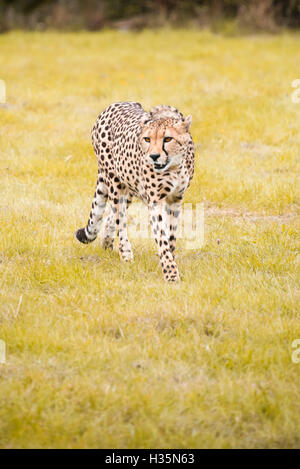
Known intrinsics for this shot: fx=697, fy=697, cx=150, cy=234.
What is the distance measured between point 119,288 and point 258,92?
6.96 meters

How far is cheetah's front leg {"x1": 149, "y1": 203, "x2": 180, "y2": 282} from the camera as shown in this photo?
5.36 metres

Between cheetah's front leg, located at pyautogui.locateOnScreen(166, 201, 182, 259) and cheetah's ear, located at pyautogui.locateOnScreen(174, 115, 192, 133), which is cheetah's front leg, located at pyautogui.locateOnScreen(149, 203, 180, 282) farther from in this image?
cheetah's ear, located at pyautogui.locateOnScreen(174, 115, 192, 133)

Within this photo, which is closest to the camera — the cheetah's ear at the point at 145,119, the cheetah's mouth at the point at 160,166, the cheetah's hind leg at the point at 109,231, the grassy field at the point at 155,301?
the grassy field at the point at 155,301

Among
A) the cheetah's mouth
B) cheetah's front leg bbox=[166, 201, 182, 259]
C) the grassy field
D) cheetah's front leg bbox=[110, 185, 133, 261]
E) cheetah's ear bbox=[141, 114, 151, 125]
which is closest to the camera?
the grassy field

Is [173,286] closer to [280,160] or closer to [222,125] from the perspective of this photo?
[280,160]

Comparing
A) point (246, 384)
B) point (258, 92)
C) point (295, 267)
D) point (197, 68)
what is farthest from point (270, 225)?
point (197, 68)

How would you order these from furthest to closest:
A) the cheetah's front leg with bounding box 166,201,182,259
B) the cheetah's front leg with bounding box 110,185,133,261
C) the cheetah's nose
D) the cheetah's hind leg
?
the cheetah's hind leg < the cheetah's front leg with bounding box 110,185,133,261 < the cheetah's front leg with bounding box 166,201,182,259 < the cheetah's nose

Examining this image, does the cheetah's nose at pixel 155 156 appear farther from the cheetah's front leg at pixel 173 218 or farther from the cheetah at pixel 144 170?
the cheetah's front leg at pixel 173 218

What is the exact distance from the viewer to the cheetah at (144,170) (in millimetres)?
5102

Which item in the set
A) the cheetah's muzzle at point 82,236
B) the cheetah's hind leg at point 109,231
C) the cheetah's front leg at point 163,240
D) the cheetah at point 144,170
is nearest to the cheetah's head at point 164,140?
the cheetah at point 144,170

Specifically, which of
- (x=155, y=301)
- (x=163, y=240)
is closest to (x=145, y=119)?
(x=163, y=240)

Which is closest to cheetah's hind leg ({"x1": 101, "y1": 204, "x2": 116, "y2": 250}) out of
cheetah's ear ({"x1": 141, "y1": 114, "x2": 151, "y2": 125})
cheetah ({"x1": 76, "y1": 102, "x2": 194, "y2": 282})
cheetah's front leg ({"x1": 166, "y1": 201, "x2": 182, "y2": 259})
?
cheetah ({"x1": 76, "y1": 102, "x2": 194, "y2": 282})

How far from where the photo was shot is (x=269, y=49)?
636 inches

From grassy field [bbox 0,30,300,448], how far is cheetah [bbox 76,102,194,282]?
0.25 m
